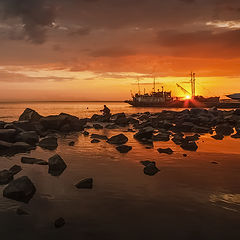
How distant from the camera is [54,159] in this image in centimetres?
1302

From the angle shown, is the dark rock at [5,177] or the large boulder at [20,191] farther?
the dark rock at [5,177]

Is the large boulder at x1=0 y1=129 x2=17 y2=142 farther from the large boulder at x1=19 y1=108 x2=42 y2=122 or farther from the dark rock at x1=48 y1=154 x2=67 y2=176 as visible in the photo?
the large boulder at x1=19 y1=108 x2=42 y2=122

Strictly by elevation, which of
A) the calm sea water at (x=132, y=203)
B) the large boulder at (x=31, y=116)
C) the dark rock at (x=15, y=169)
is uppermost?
the large boulder at (x=31, y=116)

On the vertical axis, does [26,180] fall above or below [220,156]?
above

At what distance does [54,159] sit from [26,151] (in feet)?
20.4

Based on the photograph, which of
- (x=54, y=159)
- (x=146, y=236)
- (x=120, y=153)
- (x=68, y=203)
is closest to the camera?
(x=146, y=236)

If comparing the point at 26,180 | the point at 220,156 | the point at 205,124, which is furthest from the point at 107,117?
the point at 26,180

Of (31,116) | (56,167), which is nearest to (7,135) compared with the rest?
(56,167)

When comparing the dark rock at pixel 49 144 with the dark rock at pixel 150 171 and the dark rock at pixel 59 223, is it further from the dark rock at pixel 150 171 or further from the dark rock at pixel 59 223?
the dark rock at pixel 59 223

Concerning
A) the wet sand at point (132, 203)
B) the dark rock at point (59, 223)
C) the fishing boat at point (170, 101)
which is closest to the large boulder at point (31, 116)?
the wet sand at point (132, 203)

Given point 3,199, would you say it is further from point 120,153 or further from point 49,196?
point 120,153

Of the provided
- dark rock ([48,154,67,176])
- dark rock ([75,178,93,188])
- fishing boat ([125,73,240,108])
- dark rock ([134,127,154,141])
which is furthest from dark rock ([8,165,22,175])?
fishing boat ([125,73,240,108])

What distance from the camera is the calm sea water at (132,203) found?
6.64 metres

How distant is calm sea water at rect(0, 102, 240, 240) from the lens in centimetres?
664
